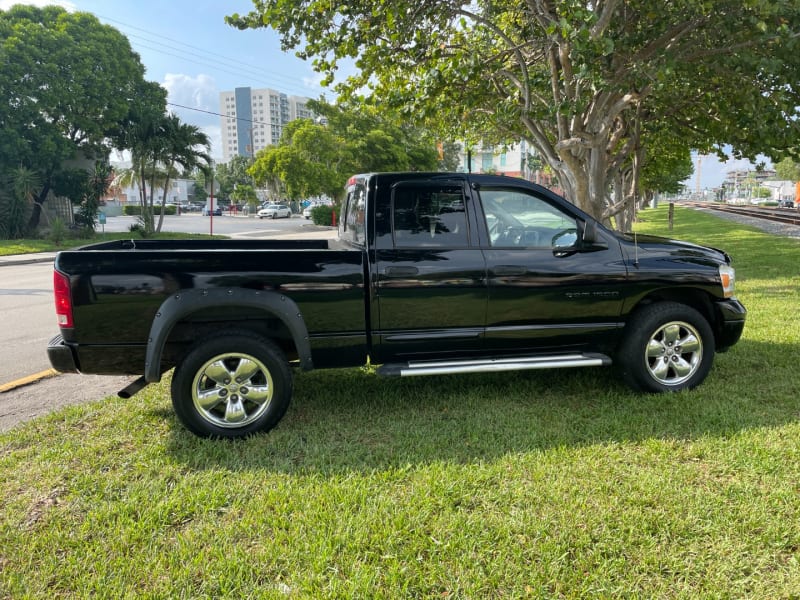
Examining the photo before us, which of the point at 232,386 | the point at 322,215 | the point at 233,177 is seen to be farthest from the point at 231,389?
the point at 233,177

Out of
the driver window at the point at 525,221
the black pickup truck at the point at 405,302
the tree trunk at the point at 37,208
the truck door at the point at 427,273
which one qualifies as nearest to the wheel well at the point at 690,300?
the black pickup truck at the point at 405,302

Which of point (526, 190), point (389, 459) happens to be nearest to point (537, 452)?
point (389, 459)

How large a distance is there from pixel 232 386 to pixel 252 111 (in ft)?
414

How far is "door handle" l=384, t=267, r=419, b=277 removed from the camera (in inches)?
157

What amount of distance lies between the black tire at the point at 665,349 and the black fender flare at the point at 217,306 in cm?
261

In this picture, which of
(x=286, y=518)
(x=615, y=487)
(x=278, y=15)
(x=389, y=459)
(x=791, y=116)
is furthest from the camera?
(x=791, y=116)

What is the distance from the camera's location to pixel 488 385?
4.83 metres

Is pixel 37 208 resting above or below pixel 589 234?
above

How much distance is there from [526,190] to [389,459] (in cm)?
240

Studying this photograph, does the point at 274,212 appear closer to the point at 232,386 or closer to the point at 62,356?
the point at 62,356

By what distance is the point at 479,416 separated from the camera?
4.12 m

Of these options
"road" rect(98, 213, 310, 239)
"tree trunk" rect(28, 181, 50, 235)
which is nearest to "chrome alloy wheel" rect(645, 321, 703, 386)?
"road" rect(98, 213, 310, 239)

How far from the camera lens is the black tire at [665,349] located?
4395 mm

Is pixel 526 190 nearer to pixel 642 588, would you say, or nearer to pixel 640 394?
pixel 640 394
